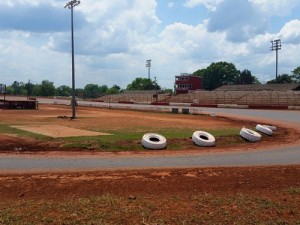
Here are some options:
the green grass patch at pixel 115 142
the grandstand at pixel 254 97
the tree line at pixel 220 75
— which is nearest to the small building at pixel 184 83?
the grandstand at pixel 254 97

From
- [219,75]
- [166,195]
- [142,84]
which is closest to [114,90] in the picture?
[142,84]

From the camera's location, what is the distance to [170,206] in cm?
802

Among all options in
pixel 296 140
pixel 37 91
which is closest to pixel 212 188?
pixel 296 140

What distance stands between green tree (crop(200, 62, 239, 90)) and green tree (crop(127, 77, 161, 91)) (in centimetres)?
1986

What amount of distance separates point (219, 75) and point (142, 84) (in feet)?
110

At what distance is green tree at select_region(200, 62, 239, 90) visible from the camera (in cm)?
15538

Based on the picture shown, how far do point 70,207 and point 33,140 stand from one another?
12964mm

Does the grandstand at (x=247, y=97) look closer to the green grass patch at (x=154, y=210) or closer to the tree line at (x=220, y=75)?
the tree line at (x=220, y=75)

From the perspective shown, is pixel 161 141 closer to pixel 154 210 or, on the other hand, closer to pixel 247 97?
pixel 154 210

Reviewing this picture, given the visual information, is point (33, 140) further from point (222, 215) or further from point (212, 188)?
point (222, 215)

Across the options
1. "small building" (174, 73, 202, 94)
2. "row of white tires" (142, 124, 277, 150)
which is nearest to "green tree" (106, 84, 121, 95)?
"small building" (174, 73, 202, 94)

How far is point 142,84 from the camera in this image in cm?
17012

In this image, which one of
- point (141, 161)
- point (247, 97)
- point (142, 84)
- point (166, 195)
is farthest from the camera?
point (142, 84)

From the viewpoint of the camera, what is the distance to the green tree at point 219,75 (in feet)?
510
